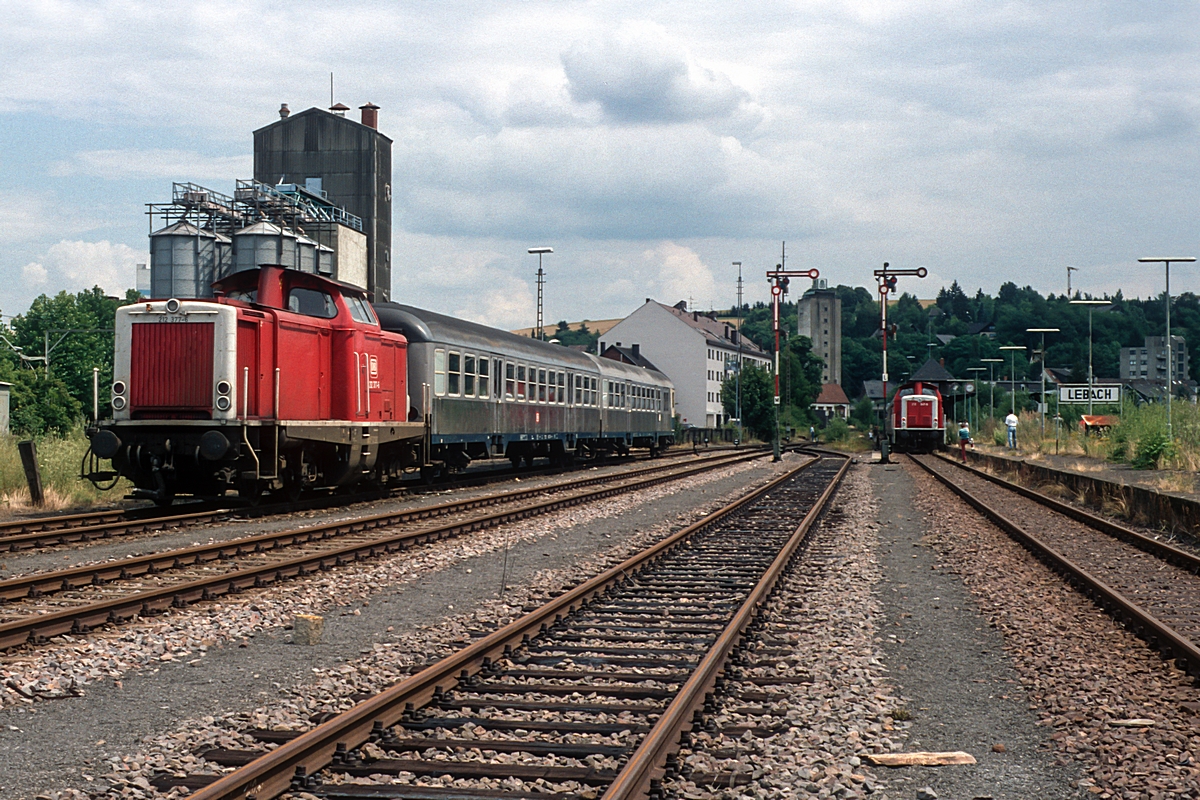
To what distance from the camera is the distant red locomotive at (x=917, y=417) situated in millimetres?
49594

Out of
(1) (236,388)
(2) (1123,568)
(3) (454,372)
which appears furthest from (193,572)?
(3) (454,372)

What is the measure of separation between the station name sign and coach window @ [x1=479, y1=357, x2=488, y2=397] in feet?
78.7

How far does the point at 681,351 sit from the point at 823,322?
298ft

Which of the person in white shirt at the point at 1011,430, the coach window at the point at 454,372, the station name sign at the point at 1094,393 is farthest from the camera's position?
the person in white shirt at the point at 1011,430

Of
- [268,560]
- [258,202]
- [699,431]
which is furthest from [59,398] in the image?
[268,560]

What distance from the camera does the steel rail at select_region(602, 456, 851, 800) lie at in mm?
4355

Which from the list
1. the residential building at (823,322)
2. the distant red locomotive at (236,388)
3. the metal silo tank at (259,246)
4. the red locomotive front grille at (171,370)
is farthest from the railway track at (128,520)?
the residential building at (823,322)

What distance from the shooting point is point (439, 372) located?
68.3 feet

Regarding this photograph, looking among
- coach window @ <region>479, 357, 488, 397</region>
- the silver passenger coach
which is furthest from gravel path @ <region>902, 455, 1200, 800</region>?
coach window @ <region>479, 357, 488, 397</region>

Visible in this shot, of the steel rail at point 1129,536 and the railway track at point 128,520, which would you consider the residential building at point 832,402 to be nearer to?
the steel rail at point 1129,536

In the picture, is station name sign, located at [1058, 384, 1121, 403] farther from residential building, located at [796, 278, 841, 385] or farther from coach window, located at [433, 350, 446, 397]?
residential building, located at [796, 278, 841, 385]

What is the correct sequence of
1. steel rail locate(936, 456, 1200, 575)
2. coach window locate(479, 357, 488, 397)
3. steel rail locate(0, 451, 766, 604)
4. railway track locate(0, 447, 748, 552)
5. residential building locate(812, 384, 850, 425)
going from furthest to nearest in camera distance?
residential building locate(812, 384, 850, 425), coach window locate(479, 357, 488, 397), railway track locate(0, 447, 748, 552), steel rail locate(936, 456, 1200, 575), steel rail locate(0, 451, 766, 604)

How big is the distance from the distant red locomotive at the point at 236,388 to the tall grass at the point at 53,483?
3.15 meters

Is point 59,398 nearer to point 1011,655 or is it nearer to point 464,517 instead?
point 464,517
